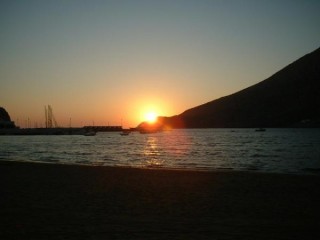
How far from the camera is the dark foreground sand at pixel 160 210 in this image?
27.8 feet

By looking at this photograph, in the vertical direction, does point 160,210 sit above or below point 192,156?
above

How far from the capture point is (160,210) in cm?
1105

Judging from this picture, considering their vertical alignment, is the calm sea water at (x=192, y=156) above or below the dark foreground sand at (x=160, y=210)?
below

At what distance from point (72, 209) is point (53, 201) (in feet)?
5.71

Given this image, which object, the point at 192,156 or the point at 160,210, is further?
the point at 192,156

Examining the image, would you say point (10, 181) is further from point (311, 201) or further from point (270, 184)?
point (311, 201)

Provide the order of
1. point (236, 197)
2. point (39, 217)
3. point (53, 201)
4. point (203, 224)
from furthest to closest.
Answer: point (236, 197), point (53, 201), point (39, 217), point (203, 224)

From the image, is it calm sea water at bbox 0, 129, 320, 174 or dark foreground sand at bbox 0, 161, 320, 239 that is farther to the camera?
calm sea water at bbox 0, 129, 320, 174

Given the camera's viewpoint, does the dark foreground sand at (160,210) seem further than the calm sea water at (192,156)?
No

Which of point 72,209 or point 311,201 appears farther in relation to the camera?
point 311,201

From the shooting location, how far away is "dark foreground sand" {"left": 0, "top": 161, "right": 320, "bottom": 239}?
8.47 meters

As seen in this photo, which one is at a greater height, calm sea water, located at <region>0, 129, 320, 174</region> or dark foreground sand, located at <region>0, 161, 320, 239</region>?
dark foreground sand, located at <region>0, 161, 320, 239</region>

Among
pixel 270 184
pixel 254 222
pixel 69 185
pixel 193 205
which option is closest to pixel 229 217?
pixel 254 222

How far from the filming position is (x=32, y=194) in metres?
14.0
